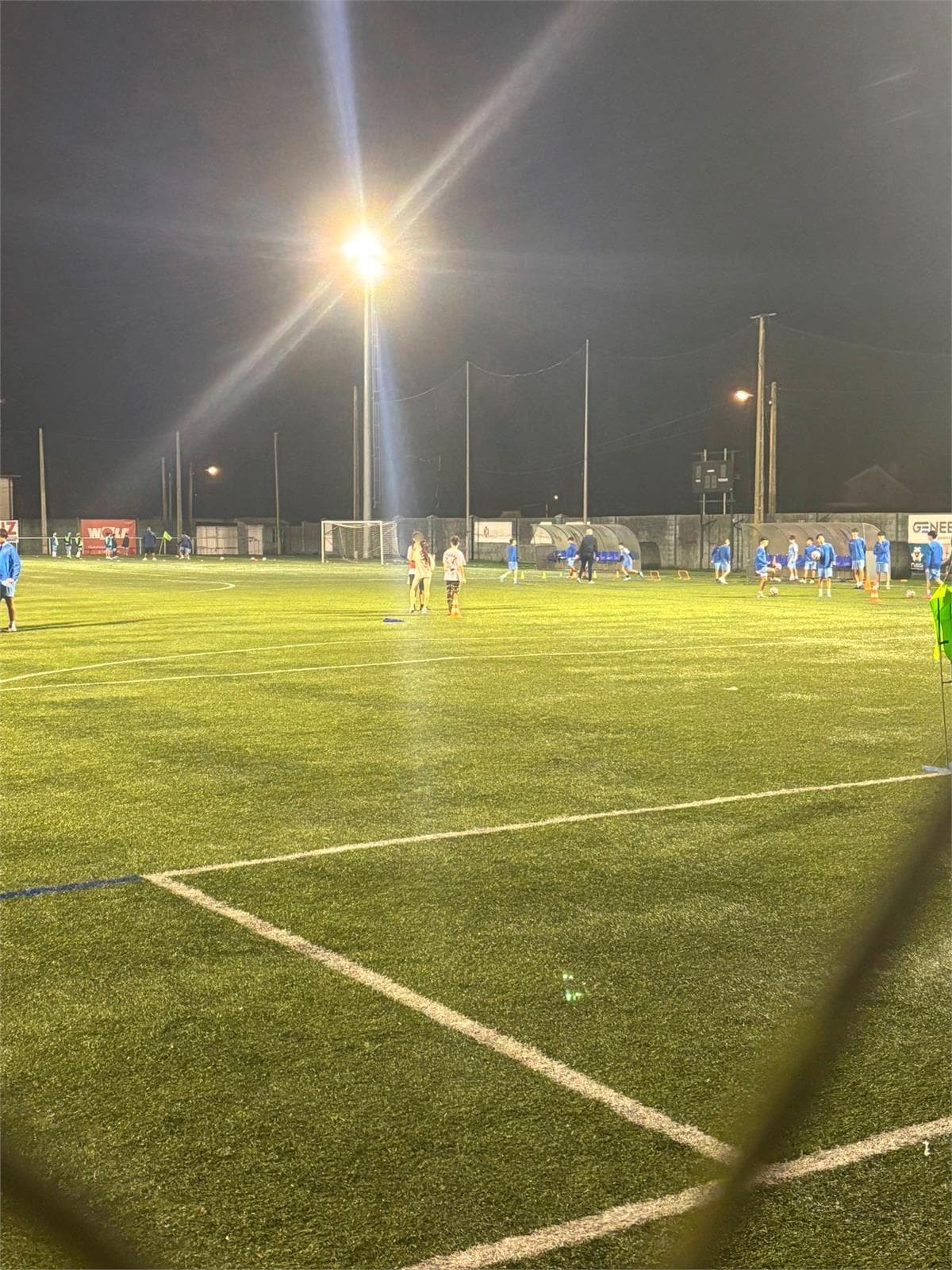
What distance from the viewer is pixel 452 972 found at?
5.33 m

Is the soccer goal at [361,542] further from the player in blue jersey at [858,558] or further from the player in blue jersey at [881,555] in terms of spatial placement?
the player in blue jersey at [881,555]

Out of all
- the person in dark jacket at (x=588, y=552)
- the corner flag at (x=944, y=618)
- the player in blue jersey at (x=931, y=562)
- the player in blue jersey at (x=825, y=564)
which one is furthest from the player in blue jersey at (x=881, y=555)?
the corner flag at (x=944, y=618)

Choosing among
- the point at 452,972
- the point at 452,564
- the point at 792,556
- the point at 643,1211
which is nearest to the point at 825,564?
the point at 792,556

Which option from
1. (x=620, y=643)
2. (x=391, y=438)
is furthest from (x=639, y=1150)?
(x=391, y=438)

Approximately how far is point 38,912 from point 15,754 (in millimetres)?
4574

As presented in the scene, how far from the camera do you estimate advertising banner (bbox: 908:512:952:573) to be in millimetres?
50531

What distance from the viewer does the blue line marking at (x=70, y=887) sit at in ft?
21.1

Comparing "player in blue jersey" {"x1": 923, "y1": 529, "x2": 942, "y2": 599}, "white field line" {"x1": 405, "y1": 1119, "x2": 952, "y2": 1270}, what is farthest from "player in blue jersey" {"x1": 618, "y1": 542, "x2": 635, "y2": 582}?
"white field line" {"x1": 405, "y1": 1119, "x2": 952, "y2": 1270}

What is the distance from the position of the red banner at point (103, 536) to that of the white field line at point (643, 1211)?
317ft

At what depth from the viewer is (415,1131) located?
3.89 m

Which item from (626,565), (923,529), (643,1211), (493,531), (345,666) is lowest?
(643,1211)

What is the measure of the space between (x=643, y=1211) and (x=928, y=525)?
173 feet

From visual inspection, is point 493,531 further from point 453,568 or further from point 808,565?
point 453,568

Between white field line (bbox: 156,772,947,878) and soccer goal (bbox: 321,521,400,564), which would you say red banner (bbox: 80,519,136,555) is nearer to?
soccer goal (bbox: 321,521,400,564)
